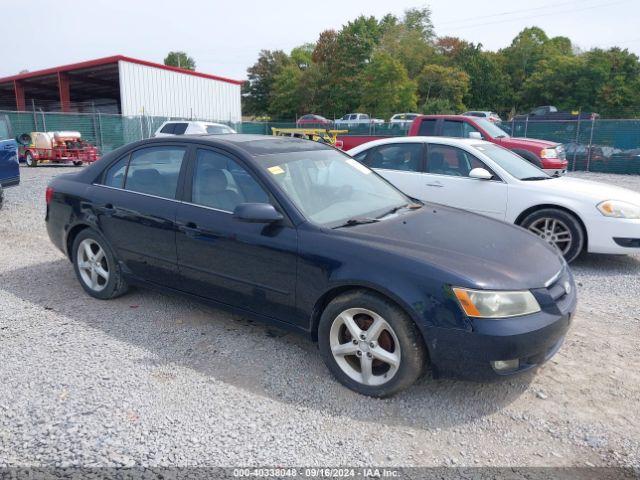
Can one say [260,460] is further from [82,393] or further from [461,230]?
[461,230]

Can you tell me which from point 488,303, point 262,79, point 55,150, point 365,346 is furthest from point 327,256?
point 262,79

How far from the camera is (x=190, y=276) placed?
149 inches

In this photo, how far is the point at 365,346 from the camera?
2.96 m

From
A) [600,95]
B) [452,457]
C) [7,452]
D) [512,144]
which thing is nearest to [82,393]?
[7,452]

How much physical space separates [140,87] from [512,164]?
2625 centimetres

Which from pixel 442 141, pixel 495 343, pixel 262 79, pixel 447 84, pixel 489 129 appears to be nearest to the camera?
pixel 495 343

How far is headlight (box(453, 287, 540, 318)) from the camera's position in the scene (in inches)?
105

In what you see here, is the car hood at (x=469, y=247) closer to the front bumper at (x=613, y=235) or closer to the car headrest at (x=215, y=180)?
the car headrest at (x=215, y=180)

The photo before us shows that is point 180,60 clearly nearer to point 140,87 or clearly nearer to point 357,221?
point 140,87

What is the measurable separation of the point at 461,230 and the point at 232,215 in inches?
63.6

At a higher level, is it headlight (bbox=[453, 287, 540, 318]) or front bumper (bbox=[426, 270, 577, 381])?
headlight (bbox=[453, 287, 540, 318])

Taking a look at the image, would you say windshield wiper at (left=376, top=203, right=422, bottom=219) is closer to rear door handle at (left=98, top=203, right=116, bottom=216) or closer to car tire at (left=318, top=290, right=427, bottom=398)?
car tire at (left=318, top=290, right=427, bottom=398)

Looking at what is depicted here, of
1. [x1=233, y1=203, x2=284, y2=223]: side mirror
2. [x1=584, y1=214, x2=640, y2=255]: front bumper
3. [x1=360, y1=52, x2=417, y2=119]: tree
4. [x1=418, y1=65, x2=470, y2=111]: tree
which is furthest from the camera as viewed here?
[x1=418, y1=65, x2=470, y2=111]: tree

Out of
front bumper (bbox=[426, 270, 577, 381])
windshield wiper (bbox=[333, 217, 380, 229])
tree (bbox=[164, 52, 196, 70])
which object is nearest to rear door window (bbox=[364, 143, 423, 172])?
windshield wiper (bbox=[333, 217, 380, 229])
